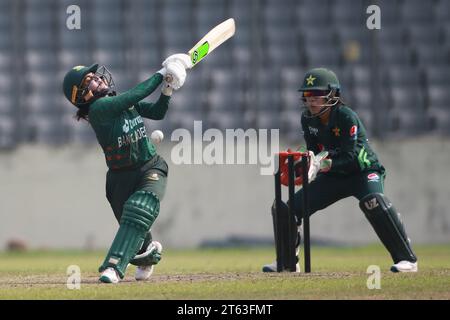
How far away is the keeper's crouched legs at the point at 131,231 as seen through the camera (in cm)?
696

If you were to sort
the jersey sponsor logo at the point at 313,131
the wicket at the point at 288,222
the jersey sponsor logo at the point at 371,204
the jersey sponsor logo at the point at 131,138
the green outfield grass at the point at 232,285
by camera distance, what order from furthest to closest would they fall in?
the jersey sponsor logo at the point at 313,131 < the jersey sponsor logo at the point at 371,204 < the wicket at the point at 288,222 < the jersey sponsor logo at the point at 131,138 < the green outfield grass at the point at 232,285

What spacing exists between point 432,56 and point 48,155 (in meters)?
5.75

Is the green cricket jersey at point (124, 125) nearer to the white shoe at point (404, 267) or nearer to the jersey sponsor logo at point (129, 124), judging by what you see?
the jersey sponsor logo at point (129, 124)

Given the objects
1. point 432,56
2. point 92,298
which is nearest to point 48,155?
point 432,56

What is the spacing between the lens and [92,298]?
6.18 m

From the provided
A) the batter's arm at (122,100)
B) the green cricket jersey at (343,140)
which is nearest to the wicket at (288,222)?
the green cricket jersey at (343,140)

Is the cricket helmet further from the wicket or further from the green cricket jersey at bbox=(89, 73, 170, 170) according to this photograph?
the wicket

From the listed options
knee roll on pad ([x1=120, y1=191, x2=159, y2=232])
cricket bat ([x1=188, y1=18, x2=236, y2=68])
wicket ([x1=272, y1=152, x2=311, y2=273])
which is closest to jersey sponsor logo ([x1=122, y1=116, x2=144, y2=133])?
knee roll on pad ([x1=120, y1=191, x2=159, y2=232])

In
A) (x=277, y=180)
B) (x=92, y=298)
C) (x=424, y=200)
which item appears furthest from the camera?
(x=424, y=200)

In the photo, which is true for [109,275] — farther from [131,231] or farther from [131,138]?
[131,138]

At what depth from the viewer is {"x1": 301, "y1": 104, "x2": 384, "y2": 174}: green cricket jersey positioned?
759cm

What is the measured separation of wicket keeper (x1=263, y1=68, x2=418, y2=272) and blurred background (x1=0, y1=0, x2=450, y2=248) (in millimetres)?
5527

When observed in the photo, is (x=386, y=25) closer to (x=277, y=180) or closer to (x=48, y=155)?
(x=48, y=155)

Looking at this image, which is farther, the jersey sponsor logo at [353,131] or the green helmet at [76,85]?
the jersey sponsor logo at [353,131]
